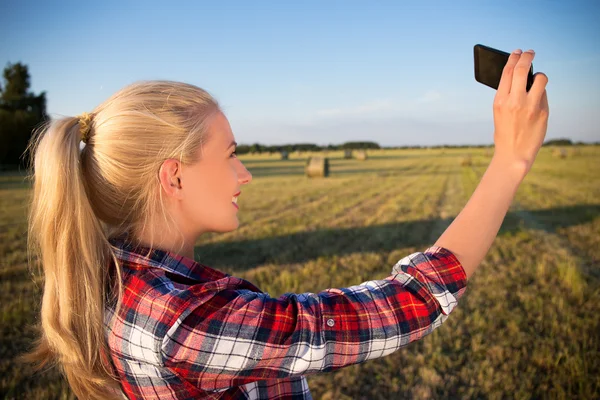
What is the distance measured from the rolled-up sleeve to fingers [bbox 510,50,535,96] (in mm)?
333

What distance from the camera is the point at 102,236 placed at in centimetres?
116

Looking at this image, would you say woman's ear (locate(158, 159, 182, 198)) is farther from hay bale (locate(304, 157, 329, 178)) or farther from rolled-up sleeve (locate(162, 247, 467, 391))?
hay bale (locate(304, 157, 329, 178))

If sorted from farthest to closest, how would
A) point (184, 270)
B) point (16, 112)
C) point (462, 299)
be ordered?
point (16, 112)
point (462, 299)
point (184, 270)

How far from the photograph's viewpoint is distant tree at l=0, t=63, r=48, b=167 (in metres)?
31.9

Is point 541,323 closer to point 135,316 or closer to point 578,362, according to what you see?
point 578,362

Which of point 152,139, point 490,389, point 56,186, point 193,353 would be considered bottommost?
point 490,389

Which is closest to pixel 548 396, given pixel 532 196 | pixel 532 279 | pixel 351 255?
pixel 532 279

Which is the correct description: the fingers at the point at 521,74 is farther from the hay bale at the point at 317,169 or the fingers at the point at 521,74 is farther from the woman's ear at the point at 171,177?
the hay bale at the point at 317,169

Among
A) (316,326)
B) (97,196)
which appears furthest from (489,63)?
(97,196)

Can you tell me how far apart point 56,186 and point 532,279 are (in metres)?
5.94

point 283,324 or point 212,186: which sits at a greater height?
point 212,186

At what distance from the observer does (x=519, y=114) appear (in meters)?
0.84

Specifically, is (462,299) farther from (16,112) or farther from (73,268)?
(16,112)

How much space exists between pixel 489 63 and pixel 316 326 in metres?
0.63
